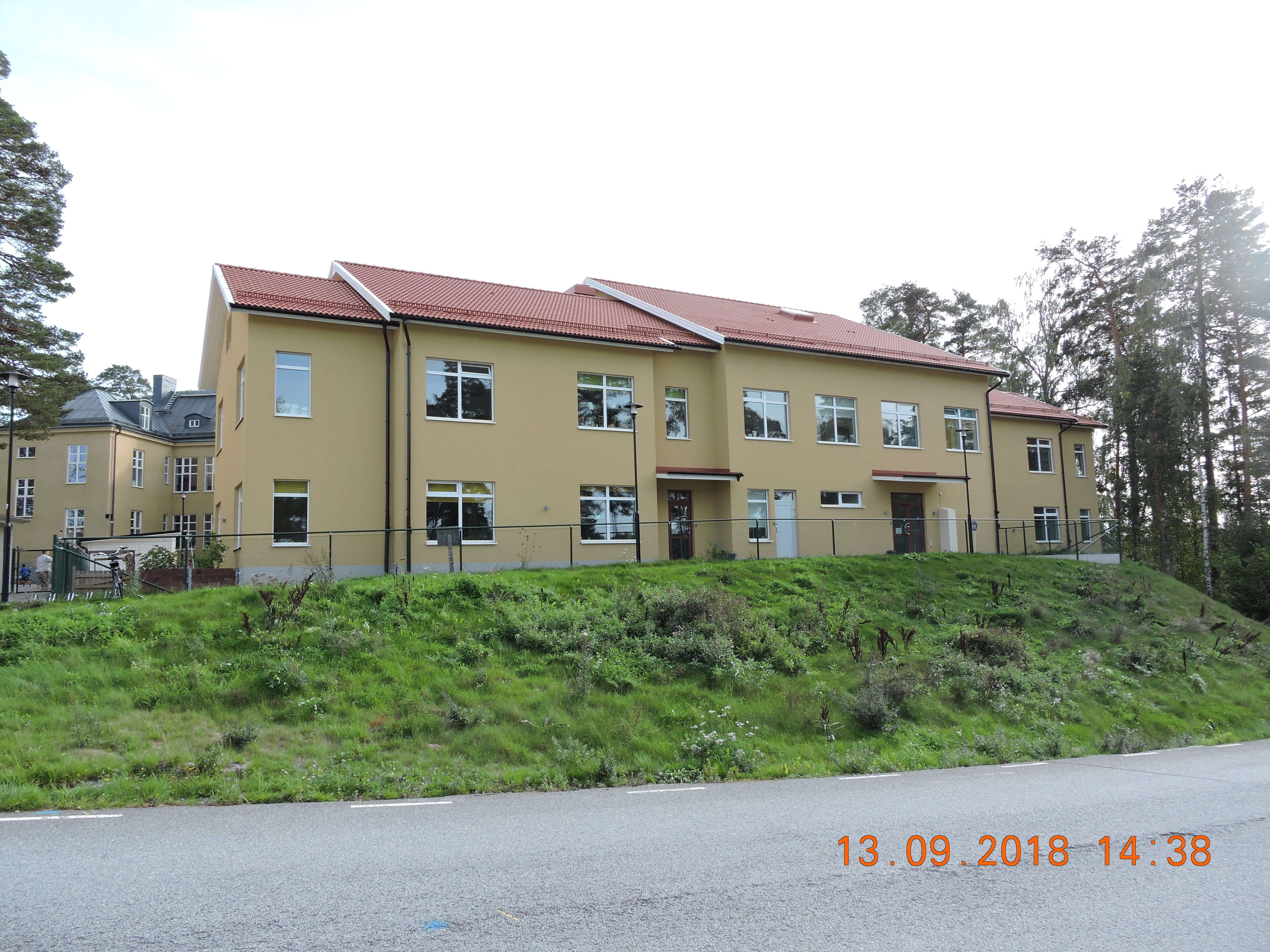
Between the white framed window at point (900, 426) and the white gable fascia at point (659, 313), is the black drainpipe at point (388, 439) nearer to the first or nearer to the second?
the white gable fascia at point (659, 313)

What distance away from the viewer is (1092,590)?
23.2 metres

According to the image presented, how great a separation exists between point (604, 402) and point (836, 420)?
27.0 ft

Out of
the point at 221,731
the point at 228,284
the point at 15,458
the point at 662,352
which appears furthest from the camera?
the point at 15,458

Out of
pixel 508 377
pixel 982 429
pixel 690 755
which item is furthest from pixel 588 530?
pixel 982 429

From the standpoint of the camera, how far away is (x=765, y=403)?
2595cm

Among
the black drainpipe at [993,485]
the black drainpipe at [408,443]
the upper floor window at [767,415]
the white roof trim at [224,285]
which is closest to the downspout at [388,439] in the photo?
the black drainpipe at [408,443]

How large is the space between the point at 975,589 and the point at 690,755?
1347 cm

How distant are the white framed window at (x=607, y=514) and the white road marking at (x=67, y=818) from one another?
48.9 ft

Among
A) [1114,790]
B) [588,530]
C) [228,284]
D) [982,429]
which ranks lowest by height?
[1114,790]

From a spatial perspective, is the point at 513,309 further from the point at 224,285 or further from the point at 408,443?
the point at 224,285

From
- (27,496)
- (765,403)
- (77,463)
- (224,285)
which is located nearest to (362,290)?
(224,285)

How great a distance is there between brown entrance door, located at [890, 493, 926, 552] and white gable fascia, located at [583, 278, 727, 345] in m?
8.03

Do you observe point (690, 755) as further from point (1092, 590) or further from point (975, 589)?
point (1092, 590)

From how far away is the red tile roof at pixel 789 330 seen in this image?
2694 centimetres
